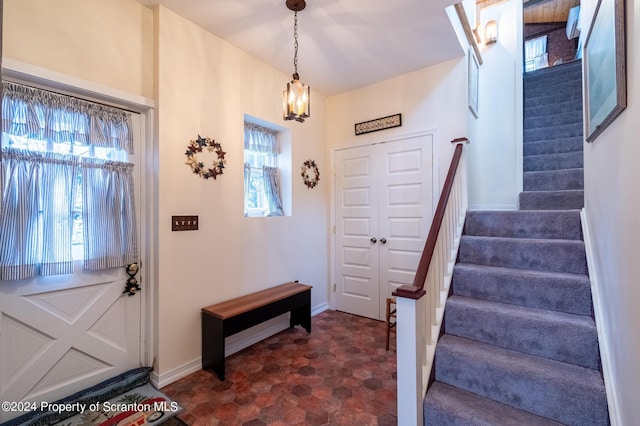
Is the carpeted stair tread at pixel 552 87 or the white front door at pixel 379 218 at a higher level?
the carpeted stair tread at pixel 552 87

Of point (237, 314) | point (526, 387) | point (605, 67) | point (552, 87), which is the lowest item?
point (526, 387)

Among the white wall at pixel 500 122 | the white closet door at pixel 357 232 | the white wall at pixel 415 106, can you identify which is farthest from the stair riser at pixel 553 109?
the white closet door at pixel 357 232

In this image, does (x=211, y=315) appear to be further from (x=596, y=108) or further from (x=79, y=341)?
(x=596, y=108)

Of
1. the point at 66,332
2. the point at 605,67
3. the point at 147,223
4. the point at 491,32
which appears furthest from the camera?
the point at 491,32

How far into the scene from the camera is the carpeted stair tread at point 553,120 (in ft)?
12.9

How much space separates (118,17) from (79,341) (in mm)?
2429

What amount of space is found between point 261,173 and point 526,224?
270 centimetres

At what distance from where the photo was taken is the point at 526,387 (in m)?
1.71

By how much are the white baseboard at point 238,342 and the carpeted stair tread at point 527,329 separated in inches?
72.7

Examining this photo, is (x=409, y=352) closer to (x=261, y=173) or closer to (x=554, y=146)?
(x=261, y=173)

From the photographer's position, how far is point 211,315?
2525mm

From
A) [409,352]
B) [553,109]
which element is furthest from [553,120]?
[409,352]

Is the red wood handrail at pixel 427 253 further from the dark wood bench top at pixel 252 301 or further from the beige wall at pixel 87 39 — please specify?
the beige wall at pixel 87 39

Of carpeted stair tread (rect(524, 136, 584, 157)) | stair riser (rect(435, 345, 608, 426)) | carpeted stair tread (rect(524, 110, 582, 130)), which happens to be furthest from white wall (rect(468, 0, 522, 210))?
stair riser (rect(435, 345, 608, 426))
